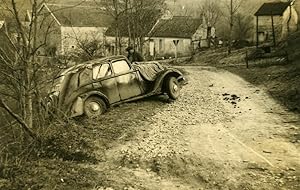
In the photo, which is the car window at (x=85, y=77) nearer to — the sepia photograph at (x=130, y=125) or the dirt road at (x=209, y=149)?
the sepia photograph at (x=130, y=125)

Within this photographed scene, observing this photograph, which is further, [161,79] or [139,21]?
[139,21]

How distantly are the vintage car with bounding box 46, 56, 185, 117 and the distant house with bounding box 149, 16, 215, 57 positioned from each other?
38.3 metres

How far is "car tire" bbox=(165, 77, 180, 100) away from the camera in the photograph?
653 inches

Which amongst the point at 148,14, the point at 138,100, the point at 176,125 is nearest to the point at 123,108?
the point at 138,100

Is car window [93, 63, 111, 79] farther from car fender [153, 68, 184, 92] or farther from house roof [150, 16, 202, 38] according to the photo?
house roof [150, 16, 202, 38]

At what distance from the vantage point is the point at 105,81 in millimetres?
15273

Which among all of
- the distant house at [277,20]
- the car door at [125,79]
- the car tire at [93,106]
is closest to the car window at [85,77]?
the car tire at [93,106]

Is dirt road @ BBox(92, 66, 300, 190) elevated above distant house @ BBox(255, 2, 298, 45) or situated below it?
below

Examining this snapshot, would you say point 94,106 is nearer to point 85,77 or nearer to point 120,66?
point 85,77

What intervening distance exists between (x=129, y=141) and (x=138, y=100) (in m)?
4.22

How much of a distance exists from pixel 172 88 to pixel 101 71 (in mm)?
2838

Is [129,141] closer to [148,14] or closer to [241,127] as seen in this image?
[241,127]

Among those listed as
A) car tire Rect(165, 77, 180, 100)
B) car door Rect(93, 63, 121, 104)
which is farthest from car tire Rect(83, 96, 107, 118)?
car tire Rect(165, 77, 180, 100)

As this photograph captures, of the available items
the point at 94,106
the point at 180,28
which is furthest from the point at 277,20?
the point at 94,106
